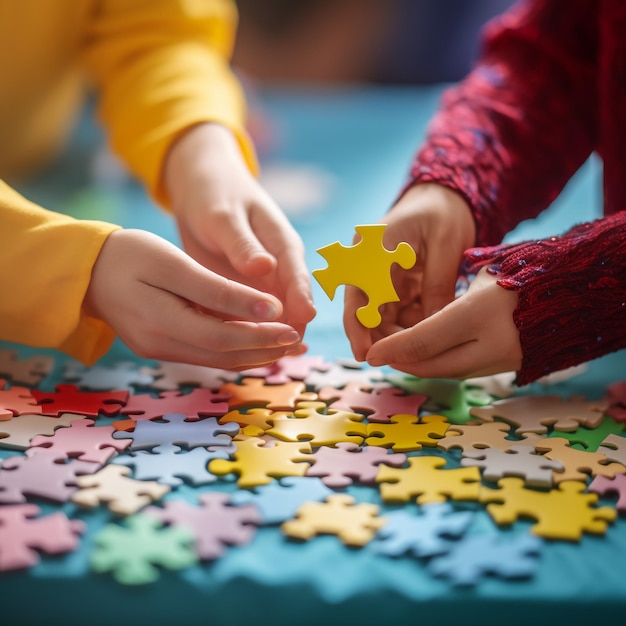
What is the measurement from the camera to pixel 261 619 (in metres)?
0.61

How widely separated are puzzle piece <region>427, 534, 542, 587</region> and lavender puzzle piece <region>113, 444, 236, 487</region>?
0.22 meters

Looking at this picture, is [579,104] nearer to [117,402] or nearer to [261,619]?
[117,402]

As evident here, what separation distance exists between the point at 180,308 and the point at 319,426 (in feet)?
0.64

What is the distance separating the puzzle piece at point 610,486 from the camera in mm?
715

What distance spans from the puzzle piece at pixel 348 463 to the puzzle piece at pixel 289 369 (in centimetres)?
17

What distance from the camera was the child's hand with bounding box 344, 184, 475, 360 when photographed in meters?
0.93

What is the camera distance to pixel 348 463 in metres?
0.75

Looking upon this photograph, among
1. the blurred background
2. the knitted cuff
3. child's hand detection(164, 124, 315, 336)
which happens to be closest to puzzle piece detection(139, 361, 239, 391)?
child's hand detection(164, 124, 315, 336)

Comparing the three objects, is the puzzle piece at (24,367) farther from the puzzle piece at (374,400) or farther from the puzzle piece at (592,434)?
the puzzle piece at (592,434)

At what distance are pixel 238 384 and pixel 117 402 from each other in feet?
0.45

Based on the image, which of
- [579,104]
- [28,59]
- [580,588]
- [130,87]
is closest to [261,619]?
[580,588]

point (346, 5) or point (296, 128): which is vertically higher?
point (346, 5)

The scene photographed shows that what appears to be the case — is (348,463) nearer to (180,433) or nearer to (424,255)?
(180,433)

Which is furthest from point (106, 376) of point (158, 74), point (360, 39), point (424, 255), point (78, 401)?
point (360, 39)
